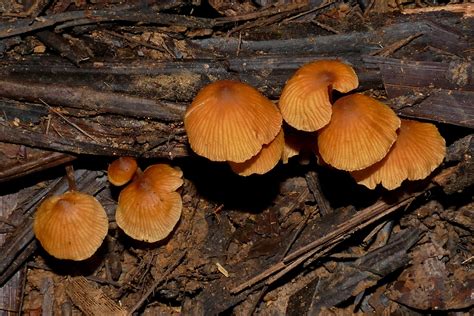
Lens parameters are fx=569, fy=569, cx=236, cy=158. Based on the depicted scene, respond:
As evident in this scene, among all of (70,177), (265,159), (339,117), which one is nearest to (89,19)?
(70,177)

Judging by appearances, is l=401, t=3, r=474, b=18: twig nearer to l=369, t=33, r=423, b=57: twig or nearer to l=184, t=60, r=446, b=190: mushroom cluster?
l=369, t=33, r=423, b=57: twig

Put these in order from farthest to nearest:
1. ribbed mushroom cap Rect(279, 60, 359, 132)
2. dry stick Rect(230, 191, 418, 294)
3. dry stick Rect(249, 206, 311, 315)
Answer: dry stick Rect(249, 206, 311, 315)
dry stick Rect(230, 191, 418, 294)
ribbed mushroom cap Rect(279, 60, 359, 132)

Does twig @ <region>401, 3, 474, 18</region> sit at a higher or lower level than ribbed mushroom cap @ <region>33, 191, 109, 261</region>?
higher

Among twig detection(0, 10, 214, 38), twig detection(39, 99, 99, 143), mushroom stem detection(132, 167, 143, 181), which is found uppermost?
twig detection(0, 10, 214, 38)

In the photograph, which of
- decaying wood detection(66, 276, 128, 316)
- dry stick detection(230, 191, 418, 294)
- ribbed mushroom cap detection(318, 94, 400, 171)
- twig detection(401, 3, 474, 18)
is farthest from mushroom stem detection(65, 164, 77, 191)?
twig detection(401, 3, 474, 18)

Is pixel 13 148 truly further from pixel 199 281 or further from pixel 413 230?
pixel 413 230

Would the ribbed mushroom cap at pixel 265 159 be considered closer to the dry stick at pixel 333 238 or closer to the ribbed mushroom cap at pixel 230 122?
the ribbed mushroom cap at pixel 230 122
